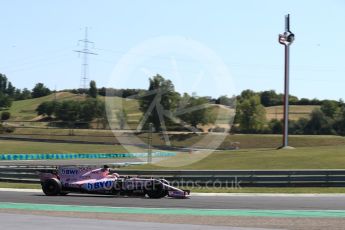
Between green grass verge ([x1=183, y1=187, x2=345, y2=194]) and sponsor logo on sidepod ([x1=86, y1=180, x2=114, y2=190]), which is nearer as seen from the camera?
sponsor logo on sidepod ([x1=86, y1=180, x2=114, y2=190])

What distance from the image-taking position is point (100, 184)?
21312 millimetres

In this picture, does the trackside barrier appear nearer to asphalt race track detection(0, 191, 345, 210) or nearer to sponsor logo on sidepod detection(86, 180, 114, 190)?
asphalt race track detection(0, 191, 345, 210)

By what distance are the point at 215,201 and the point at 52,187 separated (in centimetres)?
669

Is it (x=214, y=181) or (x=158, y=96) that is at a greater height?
(x=158, y=96)

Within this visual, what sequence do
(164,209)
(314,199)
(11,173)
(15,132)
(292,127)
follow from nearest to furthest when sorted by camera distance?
(164,209) → (314,199) → (11,173) → (15,132) → (292,127)

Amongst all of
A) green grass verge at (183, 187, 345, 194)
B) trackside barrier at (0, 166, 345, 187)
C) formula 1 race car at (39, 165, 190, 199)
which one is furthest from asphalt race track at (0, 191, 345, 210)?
trackside barrier at (0, 166, 345, 187)

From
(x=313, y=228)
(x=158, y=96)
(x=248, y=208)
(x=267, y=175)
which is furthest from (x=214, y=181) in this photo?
(x=313, y=228)

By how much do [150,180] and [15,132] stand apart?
102m

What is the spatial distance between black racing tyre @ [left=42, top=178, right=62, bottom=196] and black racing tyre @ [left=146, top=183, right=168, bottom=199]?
12.3 feet

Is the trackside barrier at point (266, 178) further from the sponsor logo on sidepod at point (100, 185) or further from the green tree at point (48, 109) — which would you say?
the green tree at point (48, 109)

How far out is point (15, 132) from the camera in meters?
117

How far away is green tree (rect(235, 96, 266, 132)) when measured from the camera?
127m

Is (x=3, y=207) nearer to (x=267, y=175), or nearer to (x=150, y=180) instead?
(x=150, y=180)

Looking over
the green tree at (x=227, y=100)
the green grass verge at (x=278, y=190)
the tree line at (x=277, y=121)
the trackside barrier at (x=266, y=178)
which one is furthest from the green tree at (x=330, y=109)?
the green tree at (x=227, y=100)
